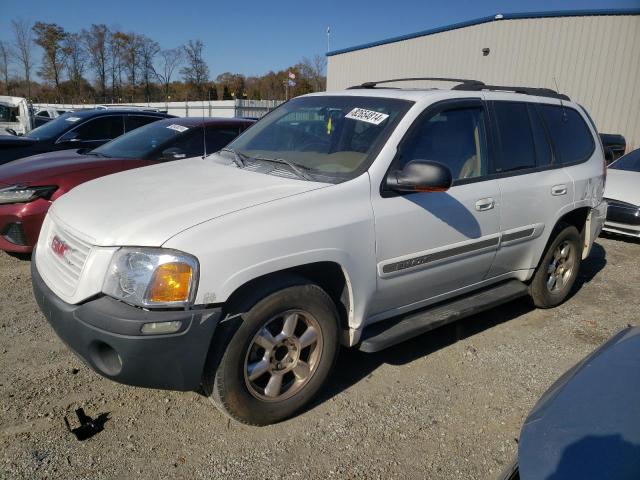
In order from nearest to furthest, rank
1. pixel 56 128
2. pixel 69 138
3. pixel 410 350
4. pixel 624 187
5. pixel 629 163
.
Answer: pixel 410 350 < pixel 69 138 < pixel 56 128 < pixel 624 187 < pixel 629 163

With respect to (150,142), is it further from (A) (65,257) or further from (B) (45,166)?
(A) (65,257)

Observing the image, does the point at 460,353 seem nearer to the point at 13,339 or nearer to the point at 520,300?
the point at 520,300

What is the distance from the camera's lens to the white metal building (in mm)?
14719

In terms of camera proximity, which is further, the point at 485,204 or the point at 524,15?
the point at 524,15

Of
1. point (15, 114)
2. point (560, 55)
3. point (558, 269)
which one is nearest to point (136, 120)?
point (558, 269)

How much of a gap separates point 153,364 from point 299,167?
1.49 meters

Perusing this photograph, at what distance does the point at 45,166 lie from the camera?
520 centimetres

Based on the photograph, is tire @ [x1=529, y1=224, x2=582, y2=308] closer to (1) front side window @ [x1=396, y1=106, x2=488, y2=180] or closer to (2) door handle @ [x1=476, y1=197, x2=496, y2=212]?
(2) door handle @ [x1=476, y1=197, x2=496, y2=212]

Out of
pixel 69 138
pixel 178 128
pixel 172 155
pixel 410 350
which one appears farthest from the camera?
pixel 69 138

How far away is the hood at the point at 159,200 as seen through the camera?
249 cm

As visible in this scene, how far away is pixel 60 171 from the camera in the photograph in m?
5.10

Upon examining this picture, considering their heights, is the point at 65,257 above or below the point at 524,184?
below

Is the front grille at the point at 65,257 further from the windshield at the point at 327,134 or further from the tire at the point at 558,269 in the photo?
the tire at the point at 558,269

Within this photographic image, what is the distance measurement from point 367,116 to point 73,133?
5145 millimetres
